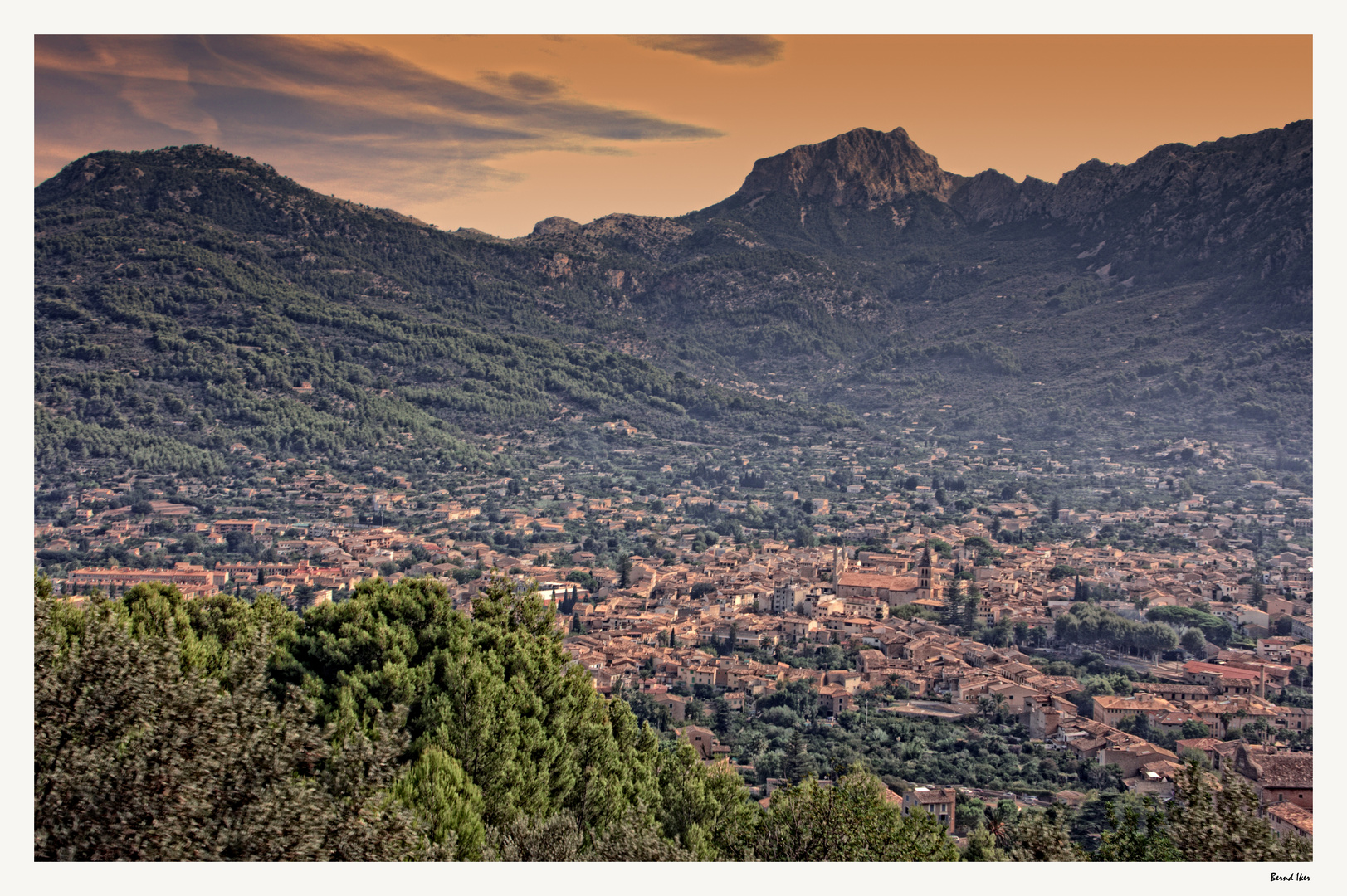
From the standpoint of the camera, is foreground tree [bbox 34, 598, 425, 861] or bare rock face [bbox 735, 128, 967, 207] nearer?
foreground tree [bbox 34, 598, 425, 861]

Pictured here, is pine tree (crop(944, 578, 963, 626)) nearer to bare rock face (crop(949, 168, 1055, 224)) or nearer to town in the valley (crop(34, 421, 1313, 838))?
town in the valley (crop(34, 421, 1313, 838))

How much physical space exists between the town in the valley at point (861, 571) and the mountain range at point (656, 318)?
3140 millimetres

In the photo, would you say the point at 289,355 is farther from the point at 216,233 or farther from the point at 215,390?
the point at 216,233

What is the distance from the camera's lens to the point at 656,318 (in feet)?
233

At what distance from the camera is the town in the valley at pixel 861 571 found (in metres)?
16.5

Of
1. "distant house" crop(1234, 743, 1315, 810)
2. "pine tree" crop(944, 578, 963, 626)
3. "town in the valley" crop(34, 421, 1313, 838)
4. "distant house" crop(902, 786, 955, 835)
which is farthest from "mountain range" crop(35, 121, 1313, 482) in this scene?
"distant house" crop(1234, 743, 1315, 810)

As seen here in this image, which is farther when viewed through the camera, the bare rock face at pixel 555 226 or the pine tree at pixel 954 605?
the bare rock face at pixel 555 226

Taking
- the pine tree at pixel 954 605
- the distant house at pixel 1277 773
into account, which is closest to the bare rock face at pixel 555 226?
the pine tree at pixel 954 605

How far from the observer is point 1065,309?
67.9 meters

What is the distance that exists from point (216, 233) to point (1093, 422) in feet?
144

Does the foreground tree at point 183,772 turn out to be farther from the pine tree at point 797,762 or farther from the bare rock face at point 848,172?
the bare rock face at point 848,172

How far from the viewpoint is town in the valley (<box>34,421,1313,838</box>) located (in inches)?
650

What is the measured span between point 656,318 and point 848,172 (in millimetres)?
25574

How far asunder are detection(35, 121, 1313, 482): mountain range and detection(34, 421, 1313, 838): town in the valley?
314 centimetres
